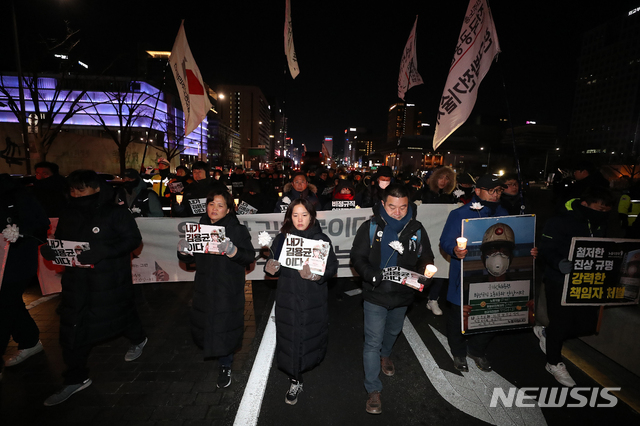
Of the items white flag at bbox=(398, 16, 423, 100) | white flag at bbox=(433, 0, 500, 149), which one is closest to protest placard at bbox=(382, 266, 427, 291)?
white flag at bbox=(433, 0, 500, 149)

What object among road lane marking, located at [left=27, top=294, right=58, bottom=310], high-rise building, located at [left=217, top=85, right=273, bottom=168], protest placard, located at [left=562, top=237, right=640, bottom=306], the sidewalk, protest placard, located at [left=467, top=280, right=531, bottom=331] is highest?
high-rise building, located at [left=217, top=85, right=273, bottom=168]

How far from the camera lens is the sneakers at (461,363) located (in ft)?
13.1

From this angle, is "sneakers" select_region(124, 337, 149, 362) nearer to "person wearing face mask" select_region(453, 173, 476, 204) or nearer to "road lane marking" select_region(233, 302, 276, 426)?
"road lane marking" select_region(233, 302, 276, 426)

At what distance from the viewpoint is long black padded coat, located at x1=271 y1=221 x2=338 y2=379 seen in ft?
10.6

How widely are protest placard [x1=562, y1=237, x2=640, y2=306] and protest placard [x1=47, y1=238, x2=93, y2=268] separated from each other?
5.33 metres

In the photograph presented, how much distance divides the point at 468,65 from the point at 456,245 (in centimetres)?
368

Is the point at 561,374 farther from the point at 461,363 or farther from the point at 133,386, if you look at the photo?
the point at 133,386

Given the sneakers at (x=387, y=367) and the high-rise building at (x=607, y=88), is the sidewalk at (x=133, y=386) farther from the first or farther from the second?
the high-rise building at (x=607, y=88)

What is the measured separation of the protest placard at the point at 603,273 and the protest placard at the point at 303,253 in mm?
2888

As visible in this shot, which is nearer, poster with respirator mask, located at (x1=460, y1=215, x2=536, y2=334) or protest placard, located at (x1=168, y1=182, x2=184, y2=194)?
poster with respirator mask, located at (x1=460, y1=215, x2=536, y2=334)

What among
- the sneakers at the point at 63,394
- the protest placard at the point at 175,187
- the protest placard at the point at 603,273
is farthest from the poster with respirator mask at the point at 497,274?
the protest placard at the point at 175,187

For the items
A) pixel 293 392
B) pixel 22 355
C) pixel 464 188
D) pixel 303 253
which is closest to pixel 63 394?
pixel 22 355

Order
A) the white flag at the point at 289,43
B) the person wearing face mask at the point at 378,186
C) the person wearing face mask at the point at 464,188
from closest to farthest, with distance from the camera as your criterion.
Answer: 1. the person wearing face mask at the point at 464,188
2. the person wearing face mask at the point at 378,186
3. the white flag at the point at 289,43

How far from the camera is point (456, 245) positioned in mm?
3928
